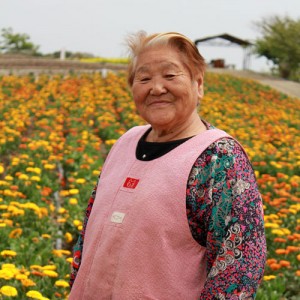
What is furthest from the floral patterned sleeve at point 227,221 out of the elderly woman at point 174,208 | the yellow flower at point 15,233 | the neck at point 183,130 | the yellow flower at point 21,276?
the yellow flower at point 15,233

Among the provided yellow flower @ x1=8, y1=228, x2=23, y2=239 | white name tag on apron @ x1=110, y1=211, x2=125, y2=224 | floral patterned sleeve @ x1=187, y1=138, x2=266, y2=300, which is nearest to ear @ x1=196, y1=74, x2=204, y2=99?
floral patterned sleeve @ x1=187, y1=138, x2=266, y2=300

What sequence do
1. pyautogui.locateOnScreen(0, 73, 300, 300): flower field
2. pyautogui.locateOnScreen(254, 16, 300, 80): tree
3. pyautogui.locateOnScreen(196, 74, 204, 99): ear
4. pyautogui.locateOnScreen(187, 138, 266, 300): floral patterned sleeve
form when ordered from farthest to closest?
pyautogui.locateOnScreen(254, 16, 300, 80): tree → pyautogui.locateOnScreen(0, 73, 300, 300): flower field → pyautogui.locateOnScreen(196, 74, 204, 99): ear → pyautogui.locateOnScreen(187, 138, 266, 300): floral patterned sleeve

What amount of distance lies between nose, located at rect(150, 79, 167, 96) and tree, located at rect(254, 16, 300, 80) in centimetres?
3046

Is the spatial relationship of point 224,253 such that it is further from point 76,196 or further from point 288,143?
point 288,143

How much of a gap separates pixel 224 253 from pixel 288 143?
8743 mm

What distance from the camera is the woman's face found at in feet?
5.96

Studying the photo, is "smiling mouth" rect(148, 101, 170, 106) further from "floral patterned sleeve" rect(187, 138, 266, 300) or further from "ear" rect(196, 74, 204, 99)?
"floral patterned sleeve" rect(187, 138, 266, 300)

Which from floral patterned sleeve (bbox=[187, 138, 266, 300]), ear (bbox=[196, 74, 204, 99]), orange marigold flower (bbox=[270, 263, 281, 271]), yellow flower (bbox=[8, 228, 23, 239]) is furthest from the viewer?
yellow flower (bbox=[8, 228, 23, 239])

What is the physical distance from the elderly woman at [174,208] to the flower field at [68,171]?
1437mm

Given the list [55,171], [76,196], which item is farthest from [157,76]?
[55,171]

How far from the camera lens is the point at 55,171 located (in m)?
7.22

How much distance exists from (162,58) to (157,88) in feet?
0.30

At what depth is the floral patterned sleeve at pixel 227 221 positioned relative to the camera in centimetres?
159

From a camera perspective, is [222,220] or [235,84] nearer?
[222,220]
